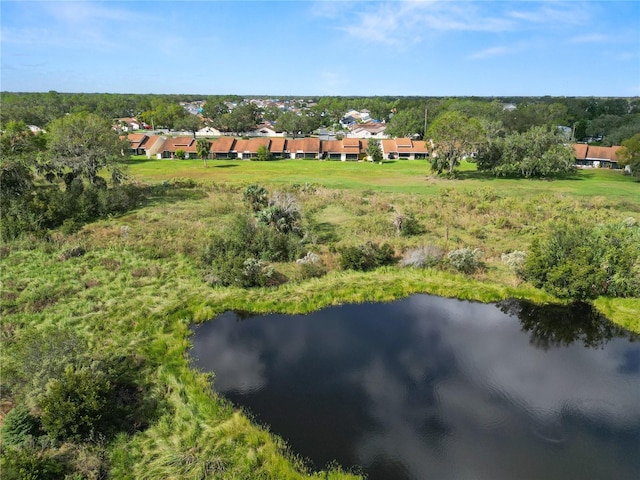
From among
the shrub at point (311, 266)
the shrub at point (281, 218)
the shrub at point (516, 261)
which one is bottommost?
the shrub at point (311, 266)

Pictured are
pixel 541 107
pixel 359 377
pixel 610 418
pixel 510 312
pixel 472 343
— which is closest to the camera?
pixel 610 418

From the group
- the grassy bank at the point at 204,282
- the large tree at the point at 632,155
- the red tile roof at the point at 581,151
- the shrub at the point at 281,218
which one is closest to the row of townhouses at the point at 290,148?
the red tile roof at the point at 581,151

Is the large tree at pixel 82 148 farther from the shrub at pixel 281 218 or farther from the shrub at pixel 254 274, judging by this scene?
the shrub at pixel 254 274

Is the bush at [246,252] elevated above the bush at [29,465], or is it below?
above

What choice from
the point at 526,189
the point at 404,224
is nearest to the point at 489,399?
the point at 404,224

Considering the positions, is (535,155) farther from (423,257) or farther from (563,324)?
(563,324)

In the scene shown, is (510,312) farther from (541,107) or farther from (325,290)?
(541,107)
